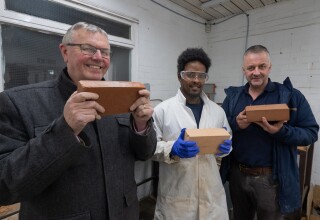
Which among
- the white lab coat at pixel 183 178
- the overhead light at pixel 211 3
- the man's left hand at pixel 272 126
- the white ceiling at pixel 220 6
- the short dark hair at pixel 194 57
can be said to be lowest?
the white lab coat at pixel 183 178

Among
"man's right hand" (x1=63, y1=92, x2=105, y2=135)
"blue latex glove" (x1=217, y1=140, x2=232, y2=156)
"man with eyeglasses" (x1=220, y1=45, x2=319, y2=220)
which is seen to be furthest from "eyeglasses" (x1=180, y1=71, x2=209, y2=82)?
"man's right hand" (x1=63, y1=92, x2=105, y2=135)

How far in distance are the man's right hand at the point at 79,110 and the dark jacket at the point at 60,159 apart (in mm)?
24

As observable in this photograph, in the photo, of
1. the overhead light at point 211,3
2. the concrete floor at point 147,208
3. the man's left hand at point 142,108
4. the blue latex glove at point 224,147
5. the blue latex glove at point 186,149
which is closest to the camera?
the man's left hand at point 142,108

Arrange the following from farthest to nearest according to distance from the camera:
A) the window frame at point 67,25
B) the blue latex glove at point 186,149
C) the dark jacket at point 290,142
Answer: the window frame at point 67,25 < the dark jacket at point 290,142 < the blue latex glove at point 186,149

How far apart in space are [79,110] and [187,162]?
2.98 feet

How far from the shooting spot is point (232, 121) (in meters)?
1.65

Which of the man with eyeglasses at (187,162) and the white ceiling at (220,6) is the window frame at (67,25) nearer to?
the white ceiling at (220,6)

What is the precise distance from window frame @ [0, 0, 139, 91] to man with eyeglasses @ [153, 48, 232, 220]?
4.56ft

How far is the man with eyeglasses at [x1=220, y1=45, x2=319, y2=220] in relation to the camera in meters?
1.45

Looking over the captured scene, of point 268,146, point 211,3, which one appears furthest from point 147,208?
point 211,3

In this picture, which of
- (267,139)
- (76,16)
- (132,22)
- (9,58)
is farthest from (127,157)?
(132,22)

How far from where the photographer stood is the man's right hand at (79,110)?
682 mm

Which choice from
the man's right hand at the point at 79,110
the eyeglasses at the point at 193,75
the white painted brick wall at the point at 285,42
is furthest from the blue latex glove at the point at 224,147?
the white painted brick wall at the point at 285,42

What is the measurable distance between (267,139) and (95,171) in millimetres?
1268
